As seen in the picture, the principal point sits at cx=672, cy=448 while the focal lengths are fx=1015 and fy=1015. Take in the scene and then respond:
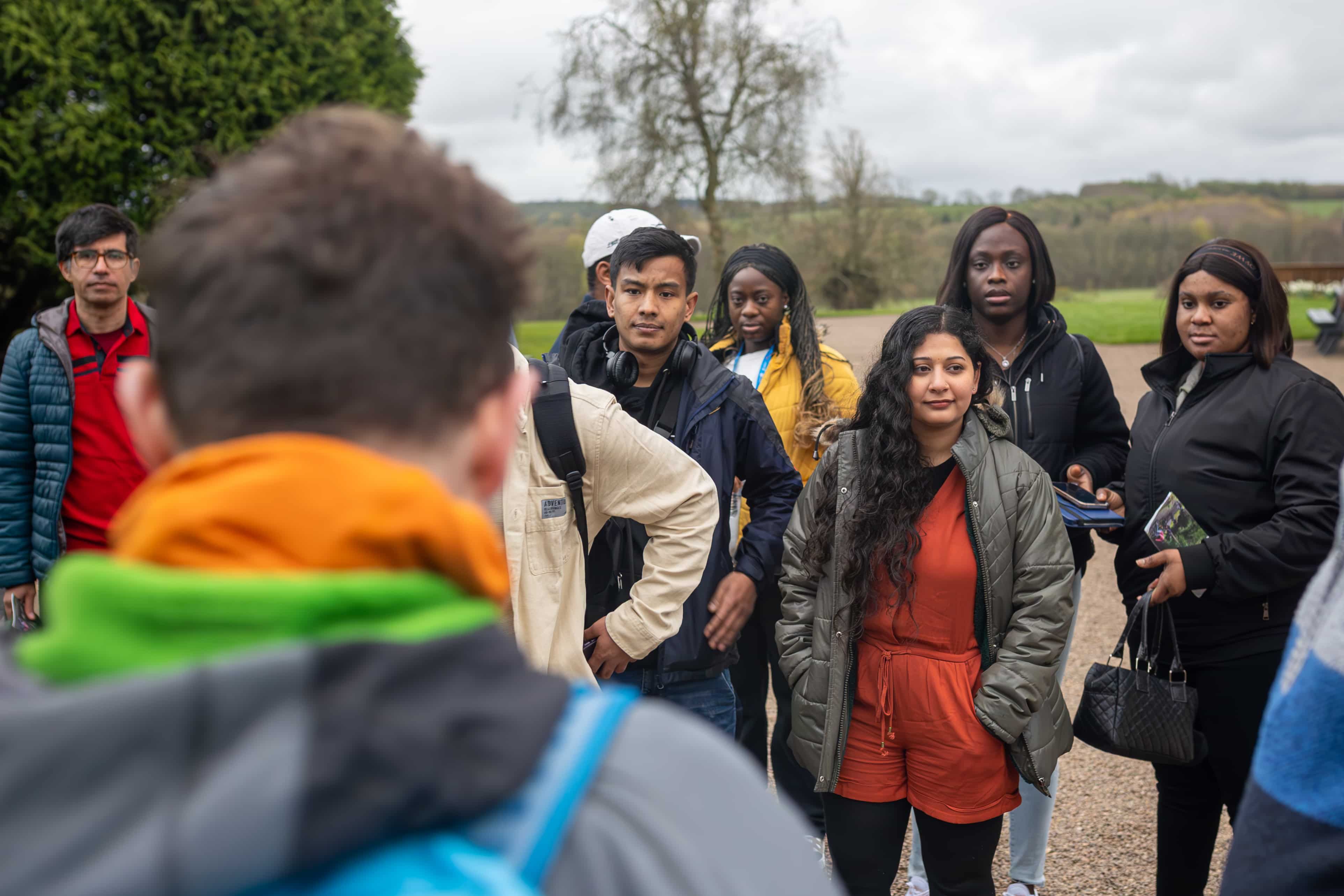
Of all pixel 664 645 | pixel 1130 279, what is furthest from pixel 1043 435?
pixel 1130 279

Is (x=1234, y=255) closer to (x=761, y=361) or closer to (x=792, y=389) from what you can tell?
(x=792, y=389)

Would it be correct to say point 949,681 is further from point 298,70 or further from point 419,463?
point 298,70

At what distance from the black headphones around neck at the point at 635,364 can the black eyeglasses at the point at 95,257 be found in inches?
98.2

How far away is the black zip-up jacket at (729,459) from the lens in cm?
342

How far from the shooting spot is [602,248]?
4434 millimetres

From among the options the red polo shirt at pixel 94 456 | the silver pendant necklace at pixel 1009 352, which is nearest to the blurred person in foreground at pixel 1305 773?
the silver pendant necklace at pixel 1009 352

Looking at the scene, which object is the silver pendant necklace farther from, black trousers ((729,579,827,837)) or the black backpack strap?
the black backpack strap

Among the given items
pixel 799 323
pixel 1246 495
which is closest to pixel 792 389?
pixel 799 323

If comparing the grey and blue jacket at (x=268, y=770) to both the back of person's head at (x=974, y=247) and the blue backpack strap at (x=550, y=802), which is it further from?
the back of person's head at (x=974, y=247)

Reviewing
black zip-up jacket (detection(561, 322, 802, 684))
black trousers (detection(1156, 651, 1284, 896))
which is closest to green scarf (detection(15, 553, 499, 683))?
black zip-up jacket (detection(561, 322, 802, 684))

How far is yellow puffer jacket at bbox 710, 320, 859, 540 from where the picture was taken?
14.0 ft

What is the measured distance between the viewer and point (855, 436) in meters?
3.23

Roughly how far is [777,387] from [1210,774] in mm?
2135

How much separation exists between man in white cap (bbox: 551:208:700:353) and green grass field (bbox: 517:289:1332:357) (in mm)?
11395
